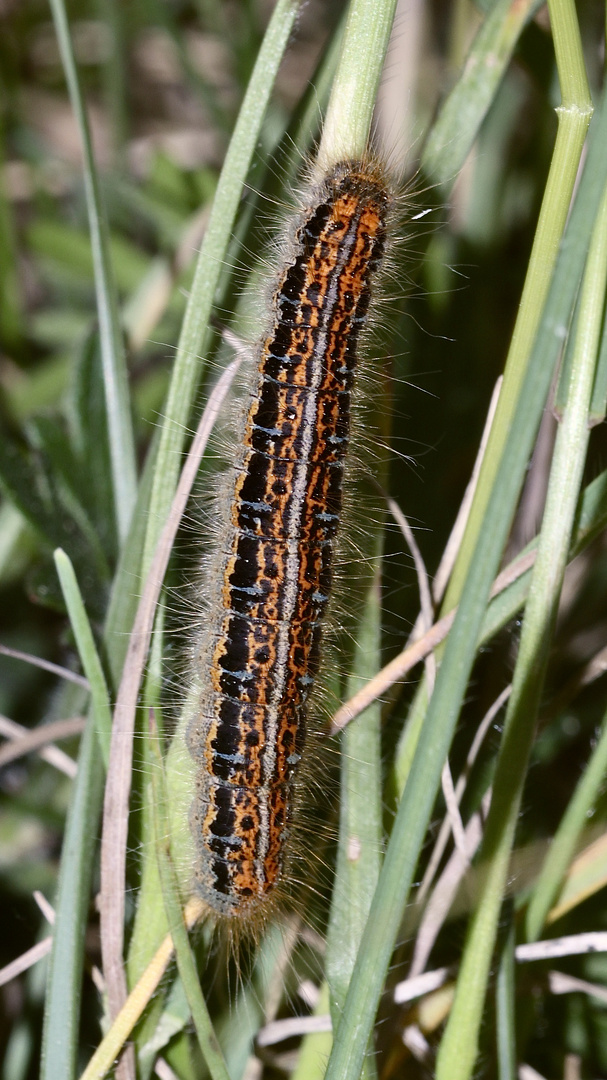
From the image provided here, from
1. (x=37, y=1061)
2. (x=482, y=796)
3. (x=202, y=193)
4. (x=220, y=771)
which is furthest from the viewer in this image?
(x=202, y=193)

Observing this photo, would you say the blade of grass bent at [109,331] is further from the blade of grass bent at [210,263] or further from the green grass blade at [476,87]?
the green grass blade at [476,87]

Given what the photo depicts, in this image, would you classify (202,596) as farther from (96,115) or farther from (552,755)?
(96,115)

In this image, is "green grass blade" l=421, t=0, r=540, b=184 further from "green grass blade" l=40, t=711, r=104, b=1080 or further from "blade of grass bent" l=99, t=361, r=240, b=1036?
"green grass blade" l=40, t=711, r=104, b=1080

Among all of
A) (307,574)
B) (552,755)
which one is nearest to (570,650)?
(552,755)

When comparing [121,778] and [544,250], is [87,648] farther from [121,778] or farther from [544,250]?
[544,250]

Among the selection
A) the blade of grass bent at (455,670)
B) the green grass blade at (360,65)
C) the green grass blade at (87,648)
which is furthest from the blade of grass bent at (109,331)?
the blade of grass bent at (455,670)

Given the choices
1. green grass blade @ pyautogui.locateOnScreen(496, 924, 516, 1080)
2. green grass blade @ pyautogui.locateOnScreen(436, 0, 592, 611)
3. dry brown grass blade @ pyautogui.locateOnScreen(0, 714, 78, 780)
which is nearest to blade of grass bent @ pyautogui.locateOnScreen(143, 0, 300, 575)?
green grass blade @ pyautogui.locateOnScreen(436, 0, 592, 611)
